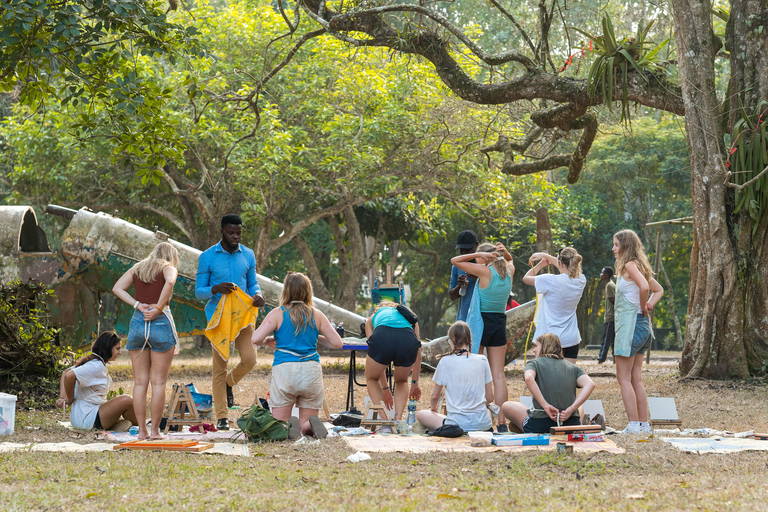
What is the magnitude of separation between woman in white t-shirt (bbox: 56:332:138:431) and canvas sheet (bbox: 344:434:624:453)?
212 centimetres

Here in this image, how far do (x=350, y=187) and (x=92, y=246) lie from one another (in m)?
6.88

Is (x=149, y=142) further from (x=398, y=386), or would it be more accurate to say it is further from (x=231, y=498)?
(x=231, y=498)

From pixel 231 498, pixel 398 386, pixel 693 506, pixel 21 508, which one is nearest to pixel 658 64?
pixel 398 386

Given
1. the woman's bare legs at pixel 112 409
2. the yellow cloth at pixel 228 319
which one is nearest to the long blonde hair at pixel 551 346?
the yellow cloth at pixel 228 319

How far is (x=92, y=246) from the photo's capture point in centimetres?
1197

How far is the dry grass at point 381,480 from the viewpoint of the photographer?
12.7ft

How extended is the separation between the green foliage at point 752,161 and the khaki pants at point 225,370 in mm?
6452

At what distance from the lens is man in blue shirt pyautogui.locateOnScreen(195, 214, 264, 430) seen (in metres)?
6.82

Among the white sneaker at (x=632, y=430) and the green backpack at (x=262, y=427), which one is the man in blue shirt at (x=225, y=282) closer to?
the green backpack at (x=262, y=427)

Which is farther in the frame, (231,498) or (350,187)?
(350,187)

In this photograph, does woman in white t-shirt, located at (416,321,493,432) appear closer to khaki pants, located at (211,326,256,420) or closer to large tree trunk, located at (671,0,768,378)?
khaki pants, located at (211,326,256,420)

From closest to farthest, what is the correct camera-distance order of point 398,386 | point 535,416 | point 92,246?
point 535,416 → point 398,386 → point 92,246

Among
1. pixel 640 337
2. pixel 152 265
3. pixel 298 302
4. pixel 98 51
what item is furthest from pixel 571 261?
pixel 98 51

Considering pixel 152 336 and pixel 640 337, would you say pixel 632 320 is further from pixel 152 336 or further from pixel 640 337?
pixel 152 336
